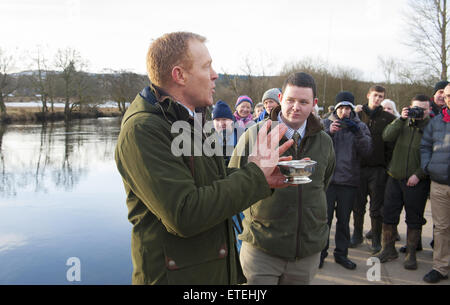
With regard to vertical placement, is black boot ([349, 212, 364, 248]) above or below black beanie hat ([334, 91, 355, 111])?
below

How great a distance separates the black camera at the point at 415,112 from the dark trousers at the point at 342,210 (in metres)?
1.32

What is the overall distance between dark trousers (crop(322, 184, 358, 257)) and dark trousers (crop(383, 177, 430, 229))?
62cm

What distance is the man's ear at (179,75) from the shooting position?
156 cm

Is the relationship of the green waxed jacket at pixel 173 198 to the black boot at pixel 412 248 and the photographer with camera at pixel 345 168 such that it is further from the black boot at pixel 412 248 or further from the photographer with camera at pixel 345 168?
the black boot at pixel 412 248

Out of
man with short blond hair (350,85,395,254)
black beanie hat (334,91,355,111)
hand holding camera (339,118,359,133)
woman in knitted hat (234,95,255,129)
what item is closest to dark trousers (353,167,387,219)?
man with short blond hair (350,85,395,254)

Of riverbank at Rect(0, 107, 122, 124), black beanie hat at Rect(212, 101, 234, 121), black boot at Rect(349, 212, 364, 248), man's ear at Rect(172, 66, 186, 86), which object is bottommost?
black boot at Rect(349, 212, 364, 248)

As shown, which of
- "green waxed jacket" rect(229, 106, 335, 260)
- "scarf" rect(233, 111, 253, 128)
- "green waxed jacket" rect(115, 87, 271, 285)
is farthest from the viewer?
"scarf" rect(233, 111, 253, 128)

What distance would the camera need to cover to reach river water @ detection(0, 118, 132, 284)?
4.22 m

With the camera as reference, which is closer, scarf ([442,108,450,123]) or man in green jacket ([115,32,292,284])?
man in green jacket ([115,32,292,284])

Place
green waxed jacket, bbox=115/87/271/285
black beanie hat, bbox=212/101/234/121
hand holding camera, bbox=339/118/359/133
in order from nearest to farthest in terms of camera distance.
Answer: green waxed jacket, bbox=115/87/271/285
hand holding camera, bbox=339/118/359/133
black beanie hat, bbox=212/101/234/121

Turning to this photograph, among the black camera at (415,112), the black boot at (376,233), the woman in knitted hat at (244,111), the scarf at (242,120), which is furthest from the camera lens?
the woman in knitted hat at (244,111)

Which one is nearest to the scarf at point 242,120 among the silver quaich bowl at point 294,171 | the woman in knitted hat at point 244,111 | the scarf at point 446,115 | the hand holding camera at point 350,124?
the woman in knitted hat at point 244,111

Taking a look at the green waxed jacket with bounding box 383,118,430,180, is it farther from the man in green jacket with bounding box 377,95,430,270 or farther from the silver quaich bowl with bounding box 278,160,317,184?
the silver quaich bowl with bounding box 278,160,317,184
